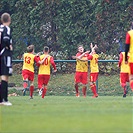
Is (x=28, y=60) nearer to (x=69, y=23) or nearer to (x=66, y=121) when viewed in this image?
(x=69, y=23)

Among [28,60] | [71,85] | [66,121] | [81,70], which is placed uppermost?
[28,60]

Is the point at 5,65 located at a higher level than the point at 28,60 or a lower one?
lower

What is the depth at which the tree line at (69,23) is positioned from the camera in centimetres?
3531

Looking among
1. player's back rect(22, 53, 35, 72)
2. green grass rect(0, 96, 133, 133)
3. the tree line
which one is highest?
the tree line

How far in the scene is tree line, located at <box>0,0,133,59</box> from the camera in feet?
116

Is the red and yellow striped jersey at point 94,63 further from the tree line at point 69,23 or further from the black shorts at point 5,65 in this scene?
the black shorts at point 5,65

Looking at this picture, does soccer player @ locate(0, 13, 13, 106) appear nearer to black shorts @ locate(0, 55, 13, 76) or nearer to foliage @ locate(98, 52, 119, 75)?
black shorts @ locate(0, 55, 13, 76)

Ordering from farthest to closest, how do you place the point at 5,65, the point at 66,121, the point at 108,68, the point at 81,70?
the point at 108,68 < the point at 81,70 < the point at 5,65 < the point at 66,121

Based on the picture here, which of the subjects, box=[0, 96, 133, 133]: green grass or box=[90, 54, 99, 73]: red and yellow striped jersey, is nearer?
box=[0, 96, 133, 133]: green grass

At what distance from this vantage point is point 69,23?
35.6m

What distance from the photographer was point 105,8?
1389 inches

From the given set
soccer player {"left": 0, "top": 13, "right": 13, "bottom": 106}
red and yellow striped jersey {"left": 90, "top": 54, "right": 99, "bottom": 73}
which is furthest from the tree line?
soccer player {"left": 0, "top": 13, "right": 13, "bottom": 106}

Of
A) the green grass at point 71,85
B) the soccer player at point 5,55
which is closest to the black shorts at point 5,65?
the soccer player at point 5,55

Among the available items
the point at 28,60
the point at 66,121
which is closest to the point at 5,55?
the point at 66,121
